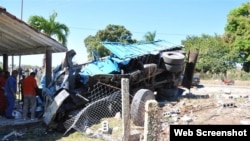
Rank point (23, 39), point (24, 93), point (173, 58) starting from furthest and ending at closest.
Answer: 1. point (173, 58)
2. point (23, 39)
3. point (24, 93)

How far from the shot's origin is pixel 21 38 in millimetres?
13438

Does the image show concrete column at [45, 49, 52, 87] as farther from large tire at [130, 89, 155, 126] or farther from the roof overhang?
large tire at [130, 89, 155, 126]

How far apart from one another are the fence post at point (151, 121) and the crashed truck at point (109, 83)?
4.79 metres

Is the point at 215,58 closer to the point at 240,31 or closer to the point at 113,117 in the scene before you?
the point at 240,31

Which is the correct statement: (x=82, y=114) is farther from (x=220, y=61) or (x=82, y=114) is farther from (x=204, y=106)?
(x=220, y=61)

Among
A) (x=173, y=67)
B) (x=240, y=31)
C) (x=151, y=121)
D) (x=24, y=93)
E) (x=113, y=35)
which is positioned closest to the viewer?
(x=151, y=121)

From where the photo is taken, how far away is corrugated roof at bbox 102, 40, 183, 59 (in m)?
13.8

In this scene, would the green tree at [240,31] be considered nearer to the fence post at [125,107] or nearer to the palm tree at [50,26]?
the palm tree at [50,26]

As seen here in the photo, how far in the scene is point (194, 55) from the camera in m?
17.2

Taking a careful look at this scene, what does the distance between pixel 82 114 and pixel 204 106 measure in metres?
4.86

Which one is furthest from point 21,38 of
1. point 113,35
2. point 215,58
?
point 113,35

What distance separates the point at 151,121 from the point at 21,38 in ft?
29.6

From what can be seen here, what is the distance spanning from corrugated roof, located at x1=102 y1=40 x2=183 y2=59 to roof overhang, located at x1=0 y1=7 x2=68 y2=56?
1.80 m

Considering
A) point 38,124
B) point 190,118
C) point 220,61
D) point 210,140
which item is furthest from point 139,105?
point 220,61
